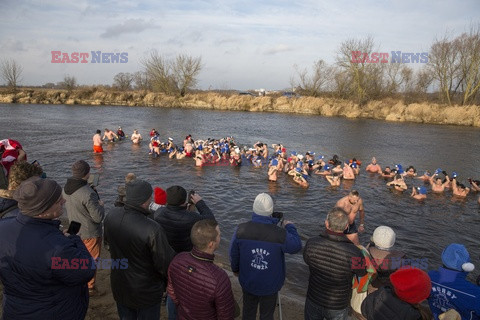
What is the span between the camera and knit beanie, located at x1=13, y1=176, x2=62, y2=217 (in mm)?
2223

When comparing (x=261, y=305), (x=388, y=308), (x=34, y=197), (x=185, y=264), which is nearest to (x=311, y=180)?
(x=261, y=305)

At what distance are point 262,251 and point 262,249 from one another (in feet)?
0.07

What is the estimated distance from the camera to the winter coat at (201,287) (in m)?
2.41

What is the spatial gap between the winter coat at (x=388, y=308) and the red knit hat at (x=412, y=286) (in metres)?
0.06

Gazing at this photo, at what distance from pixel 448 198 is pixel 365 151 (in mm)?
9804

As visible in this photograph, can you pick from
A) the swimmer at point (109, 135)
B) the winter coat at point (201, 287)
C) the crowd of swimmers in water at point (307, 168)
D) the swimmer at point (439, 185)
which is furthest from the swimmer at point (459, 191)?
the swimmer at point (109, 135)

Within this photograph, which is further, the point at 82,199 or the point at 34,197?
the point at 82,199

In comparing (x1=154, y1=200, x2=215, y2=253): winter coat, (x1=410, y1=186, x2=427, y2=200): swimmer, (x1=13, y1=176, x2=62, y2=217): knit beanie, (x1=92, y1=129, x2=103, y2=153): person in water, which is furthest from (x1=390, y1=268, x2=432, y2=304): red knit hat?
(x1=92, y1=129, x2=103, y2=153): person in water

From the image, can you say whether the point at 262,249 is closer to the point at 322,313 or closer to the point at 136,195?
the point at 322,313

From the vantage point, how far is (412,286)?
2.23 m

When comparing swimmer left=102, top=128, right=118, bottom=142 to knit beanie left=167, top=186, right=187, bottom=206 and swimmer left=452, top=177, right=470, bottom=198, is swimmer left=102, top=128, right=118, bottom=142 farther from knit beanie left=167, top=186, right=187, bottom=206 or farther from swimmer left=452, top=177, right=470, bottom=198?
knit beanie left=167, top=186, right=187, bottom=206

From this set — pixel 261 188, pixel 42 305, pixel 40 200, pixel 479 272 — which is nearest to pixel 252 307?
pixel 42 305

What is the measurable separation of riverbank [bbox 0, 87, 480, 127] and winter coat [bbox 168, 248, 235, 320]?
4218 cm

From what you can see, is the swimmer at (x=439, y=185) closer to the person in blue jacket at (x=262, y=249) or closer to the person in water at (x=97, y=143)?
the person in blue jacket at (x=262, y=249)
